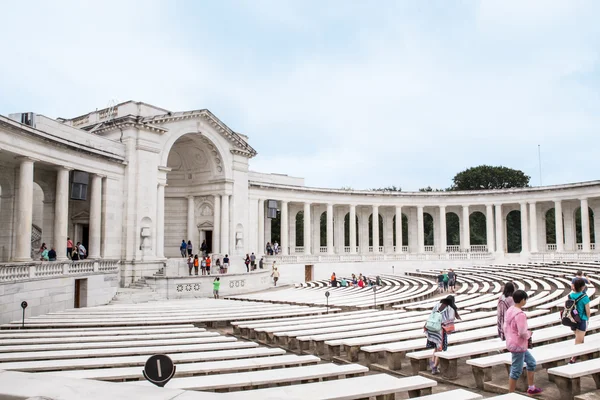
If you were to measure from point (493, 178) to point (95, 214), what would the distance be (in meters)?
A: 75.9

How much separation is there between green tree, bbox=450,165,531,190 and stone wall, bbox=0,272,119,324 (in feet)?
249

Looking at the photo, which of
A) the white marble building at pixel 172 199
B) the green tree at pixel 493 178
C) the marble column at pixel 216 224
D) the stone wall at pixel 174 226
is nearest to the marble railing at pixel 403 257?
the white marble building at pixel 172 199

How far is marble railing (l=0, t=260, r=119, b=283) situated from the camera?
938 inches

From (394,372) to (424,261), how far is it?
1922 inches

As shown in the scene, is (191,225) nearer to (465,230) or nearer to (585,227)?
(465,230)

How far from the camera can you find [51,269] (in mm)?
27422

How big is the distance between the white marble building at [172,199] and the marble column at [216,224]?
96 millimetres

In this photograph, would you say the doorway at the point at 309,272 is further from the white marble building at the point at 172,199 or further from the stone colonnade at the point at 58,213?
the stone colonnade at the point at 58,213

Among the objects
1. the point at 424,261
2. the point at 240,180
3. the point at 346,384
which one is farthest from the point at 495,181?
the point at 346,384

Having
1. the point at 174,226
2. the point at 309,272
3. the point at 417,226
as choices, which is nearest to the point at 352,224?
the point at 309,272

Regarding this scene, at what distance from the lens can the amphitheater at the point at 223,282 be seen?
35.7 ft

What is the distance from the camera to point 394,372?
13273 mm

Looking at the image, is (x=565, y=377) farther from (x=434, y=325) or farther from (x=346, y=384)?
(x=346, y=384)

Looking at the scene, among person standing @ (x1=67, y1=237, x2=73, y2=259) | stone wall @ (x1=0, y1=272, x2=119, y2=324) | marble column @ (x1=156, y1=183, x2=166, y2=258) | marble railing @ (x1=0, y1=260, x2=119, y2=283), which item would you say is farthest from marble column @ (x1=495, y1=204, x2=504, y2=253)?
person standing @ (x1=67, y1=237, x2=73, y2=259)
